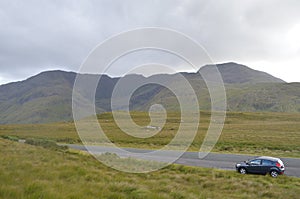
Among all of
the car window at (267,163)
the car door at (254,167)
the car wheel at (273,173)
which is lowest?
the car wheel at (273,173)

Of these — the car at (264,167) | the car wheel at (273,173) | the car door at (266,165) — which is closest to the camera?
the car wheel at (273,173)

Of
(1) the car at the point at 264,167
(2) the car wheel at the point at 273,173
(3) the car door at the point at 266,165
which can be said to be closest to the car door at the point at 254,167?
(1) the car at the point at 264,167

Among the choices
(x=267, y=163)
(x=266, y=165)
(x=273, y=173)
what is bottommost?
(x=273, y=173)

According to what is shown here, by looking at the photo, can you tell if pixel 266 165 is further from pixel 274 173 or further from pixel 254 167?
pixel 254 167

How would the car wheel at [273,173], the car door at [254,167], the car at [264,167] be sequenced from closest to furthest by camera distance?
the car wheel at [273,173] → the car at [264,167] → the car door at [254,167]

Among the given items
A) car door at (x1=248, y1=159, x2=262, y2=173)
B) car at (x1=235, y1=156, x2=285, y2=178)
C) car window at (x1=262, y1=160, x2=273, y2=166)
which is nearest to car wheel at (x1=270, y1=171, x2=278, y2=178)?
car at (x1=235, y1=156, x2=285, y2=178)

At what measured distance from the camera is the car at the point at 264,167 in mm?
20094

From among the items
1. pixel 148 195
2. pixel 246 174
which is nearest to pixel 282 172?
pixel 246 174

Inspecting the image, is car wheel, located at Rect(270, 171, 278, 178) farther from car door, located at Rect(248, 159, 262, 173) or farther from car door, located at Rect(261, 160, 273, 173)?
car door, located at Rect(248, 159, 262, 173)

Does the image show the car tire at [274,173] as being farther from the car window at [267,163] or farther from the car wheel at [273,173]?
the car window at [267,163]

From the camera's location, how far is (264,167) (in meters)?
20.6

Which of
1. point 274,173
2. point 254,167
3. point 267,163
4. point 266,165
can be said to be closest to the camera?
point 274,173

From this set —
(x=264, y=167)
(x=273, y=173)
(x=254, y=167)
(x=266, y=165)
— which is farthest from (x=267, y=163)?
(x=254, y=167)

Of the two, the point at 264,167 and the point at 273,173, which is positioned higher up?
the point at 264,167
